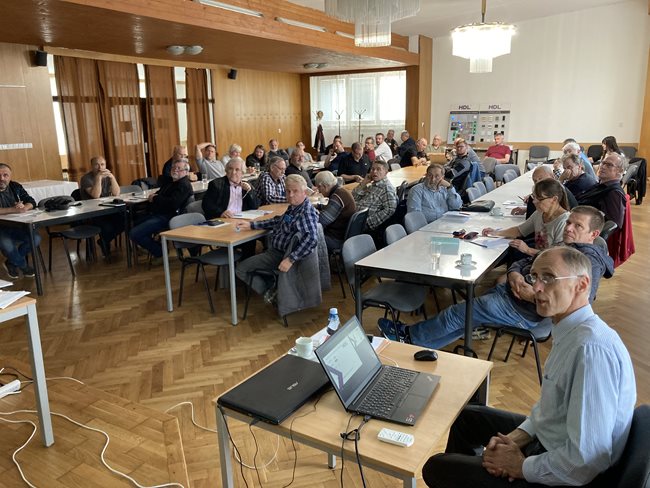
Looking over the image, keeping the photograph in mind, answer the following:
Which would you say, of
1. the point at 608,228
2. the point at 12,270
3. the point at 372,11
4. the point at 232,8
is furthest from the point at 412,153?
the point at 12,270

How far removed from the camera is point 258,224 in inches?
197

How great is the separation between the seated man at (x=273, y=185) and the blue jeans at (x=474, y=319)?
3.33 m

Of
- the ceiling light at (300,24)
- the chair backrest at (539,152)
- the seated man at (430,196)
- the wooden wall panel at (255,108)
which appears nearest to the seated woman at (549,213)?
the seated man at (430,196)

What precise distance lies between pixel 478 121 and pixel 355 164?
6319mm

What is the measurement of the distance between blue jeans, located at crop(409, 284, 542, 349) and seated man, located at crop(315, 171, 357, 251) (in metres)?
1.83

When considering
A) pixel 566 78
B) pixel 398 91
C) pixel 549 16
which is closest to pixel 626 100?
pixel 566 78

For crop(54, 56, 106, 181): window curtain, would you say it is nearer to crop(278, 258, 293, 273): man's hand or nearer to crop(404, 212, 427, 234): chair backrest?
crop(278, 258, 293, 273): man's hand

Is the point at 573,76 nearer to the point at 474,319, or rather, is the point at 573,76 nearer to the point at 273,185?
the point at 273,185

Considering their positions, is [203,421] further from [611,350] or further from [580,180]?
[580,180]

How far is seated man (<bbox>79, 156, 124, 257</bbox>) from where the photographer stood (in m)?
6.93

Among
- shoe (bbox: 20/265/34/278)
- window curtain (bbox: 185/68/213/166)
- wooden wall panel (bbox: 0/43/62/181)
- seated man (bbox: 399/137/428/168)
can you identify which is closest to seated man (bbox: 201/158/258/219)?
shoe (bbox: 20/265/34/278)

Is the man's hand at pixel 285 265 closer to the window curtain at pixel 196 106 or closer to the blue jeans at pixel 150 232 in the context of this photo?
the blue jeans at pixel 150 232

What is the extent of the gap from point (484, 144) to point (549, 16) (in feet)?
11.1

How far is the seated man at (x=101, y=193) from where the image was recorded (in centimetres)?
693
